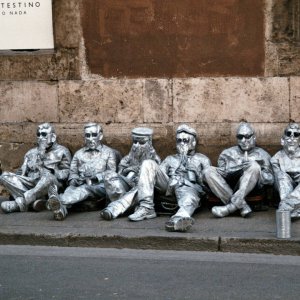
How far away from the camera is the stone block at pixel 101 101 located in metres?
12.0

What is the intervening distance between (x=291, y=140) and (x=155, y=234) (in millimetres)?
2124

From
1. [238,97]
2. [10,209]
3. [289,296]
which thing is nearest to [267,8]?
[238,97]

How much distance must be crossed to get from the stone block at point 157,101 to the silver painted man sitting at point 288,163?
1721 millimetres

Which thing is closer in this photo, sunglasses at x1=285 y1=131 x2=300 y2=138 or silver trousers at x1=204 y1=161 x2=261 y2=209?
silver trousers at x1=204 y1=161 x2=261 y2=209

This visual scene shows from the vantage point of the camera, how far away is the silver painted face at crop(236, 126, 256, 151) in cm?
1090

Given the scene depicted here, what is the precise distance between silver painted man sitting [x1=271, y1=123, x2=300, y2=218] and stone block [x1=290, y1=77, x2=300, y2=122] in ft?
2.38

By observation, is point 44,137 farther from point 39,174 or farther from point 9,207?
point 9,207

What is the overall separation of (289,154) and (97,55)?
116 inches

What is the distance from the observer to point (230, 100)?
11.7m

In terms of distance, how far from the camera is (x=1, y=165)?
495 inches

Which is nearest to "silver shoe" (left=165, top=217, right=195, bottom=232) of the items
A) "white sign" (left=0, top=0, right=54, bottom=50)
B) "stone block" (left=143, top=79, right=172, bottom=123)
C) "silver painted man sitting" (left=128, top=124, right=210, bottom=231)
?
"silver painted man sitting" (left=128, top=124, right=210, bottom=231)

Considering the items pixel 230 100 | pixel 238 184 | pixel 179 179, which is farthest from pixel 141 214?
pixel 230 100

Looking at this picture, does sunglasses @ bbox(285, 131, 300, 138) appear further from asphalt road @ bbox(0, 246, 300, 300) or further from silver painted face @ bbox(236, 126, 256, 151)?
asphalt road @ bbox(0, 246, 300, 300)

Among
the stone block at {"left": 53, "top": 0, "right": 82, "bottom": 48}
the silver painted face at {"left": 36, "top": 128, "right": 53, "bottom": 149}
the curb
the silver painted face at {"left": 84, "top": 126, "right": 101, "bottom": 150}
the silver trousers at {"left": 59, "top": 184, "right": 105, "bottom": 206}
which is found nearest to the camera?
the curb
